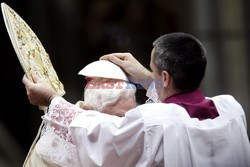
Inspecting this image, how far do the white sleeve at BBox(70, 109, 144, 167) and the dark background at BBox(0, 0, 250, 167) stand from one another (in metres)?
3.82

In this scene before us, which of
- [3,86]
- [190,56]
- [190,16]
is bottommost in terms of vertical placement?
[3,86]

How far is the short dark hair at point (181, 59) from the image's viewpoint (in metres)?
3.21

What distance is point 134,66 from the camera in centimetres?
380

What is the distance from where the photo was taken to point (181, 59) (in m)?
3.20

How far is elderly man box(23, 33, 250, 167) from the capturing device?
10.2 feet

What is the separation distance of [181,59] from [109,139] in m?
0.55

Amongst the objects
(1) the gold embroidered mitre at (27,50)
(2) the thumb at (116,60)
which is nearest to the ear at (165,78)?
(2) the thumb at (116,60)

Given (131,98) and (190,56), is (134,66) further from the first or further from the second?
(190,56)

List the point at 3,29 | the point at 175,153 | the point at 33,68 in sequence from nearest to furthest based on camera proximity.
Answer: the point at 175,153
the point at 33,68
the point at 3,29

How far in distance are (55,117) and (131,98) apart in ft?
1.69

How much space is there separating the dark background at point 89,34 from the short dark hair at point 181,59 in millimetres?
3743

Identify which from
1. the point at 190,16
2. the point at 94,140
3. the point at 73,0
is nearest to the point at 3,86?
the point at 73,0

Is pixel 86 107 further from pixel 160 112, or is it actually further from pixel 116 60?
pixel 160 112

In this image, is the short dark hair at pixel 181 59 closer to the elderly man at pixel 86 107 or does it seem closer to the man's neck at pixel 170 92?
the man's neck at pixel 170 92
